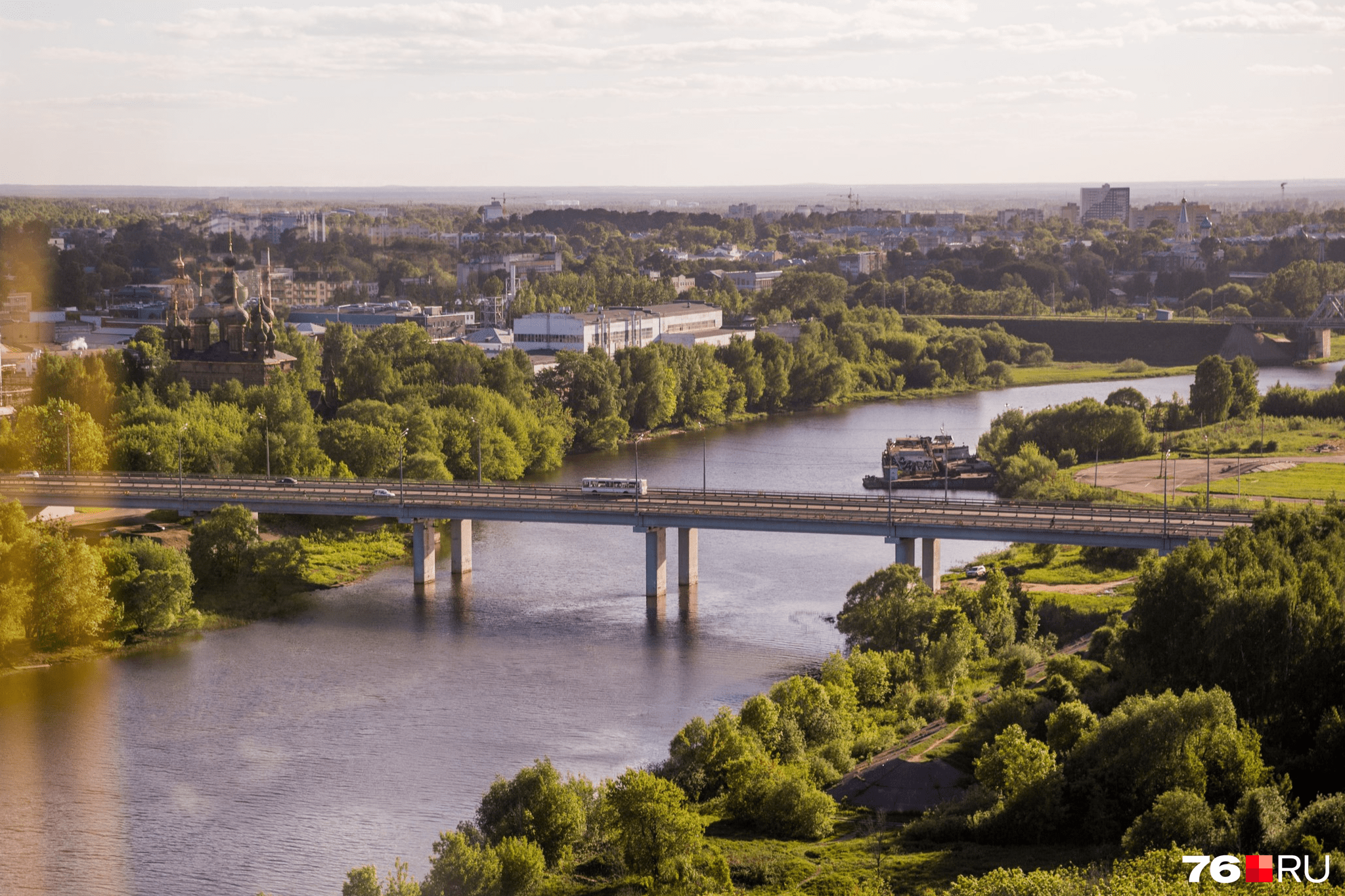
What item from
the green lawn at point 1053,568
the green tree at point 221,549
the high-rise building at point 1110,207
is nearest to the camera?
the green lawn at point 1053,568

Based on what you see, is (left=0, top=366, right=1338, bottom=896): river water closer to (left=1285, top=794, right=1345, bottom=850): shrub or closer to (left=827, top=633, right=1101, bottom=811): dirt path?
(left=827, top=633, right=1101, bottom=811): dirt path

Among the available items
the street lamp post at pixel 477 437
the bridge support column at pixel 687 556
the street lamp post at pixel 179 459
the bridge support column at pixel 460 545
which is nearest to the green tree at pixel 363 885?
the bridge support column at pixel 687 556

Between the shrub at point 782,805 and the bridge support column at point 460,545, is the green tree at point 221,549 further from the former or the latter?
the shrub at point 782,805

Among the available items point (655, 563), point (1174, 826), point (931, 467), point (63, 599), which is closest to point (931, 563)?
point (655, 563)

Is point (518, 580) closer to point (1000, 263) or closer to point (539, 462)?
point (539, 462)

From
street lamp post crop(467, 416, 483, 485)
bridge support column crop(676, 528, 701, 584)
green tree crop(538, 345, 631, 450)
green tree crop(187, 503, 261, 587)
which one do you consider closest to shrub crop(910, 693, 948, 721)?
bridge support column crop(676, 528, 701, 584)

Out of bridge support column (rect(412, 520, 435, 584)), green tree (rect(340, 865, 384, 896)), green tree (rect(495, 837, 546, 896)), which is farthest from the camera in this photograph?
bridge support column (rect(412, 520, 435, 584))
